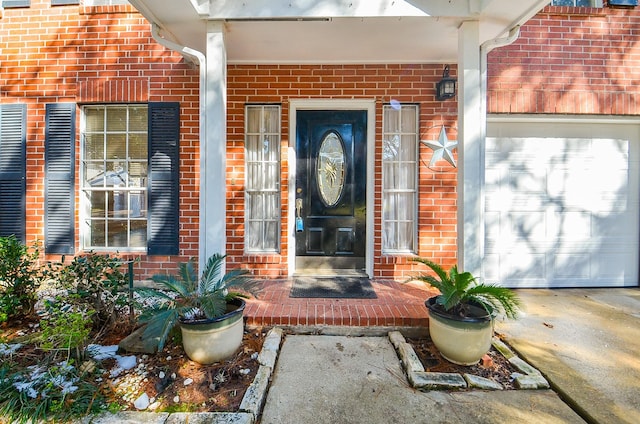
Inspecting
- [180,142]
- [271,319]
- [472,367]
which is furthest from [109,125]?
[472,367]

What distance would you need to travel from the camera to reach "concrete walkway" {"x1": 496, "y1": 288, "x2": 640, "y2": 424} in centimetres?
193

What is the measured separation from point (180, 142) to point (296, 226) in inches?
65.0

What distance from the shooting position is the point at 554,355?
2410mm

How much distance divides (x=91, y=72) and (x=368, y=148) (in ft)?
10.8

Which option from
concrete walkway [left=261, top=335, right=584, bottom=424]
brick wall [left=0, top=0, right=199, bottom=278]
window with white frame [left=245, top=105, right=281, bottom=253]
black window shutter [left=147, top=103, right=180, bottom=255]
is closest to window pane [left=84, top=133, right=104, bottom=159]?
brick wall [left=0, top=0, right=199, bottom=278]

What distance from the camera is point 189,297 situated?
230cm

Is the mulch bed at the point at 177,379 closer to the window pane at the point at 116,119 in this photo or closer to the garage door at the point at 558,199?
the window pane at the point at 116,119

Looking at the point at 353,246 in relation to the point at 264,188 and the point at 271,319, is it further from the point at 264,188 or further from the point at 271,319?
the point at 271,319

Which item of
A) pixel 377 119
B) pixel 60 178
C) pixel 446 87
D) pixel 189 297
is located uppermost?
pixel 446 87

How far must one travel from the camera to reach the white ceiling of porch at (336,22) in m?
2.63

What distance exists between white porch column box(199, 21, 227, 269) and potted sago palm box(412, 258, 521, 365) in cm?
176

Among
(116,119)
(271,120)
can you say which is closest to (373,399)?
(271,120)

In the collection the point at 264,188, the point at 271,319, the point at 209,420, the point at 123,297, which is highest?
the point at 264,188

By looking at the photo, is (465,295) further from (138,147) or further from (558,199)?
(138,147)
